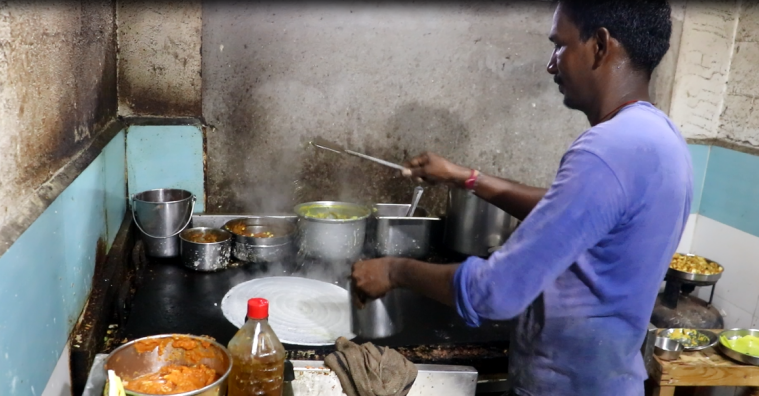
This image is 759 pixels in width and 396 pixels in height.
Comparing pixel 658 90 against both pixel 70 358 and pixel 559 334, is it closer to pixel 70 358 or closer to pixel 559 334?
pixel 559 334

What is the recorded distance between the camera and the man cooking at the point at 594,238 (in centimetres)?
122

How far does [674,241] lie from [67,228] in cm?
161

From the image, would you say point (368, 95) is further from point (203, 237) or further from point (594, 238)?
point (594, 238)

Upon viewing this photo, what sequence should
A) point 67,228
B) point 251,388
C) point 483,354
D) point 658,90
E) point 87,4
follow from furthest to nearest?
point 658,90 < point 87,4 < point 483,354 < point 67,228 < point 251,388

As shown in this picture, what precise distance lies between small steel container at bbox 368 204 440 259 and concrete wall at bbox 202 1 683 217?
1.52ft

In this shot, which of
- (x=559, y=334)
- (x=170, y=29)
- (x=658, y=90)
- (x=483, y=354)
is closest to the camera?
(x=559, y=334)

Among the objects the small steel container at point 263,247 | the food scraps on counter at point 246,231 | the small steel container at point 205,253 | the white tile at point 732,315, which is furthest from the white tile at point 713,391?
the small steel container at point 205,253

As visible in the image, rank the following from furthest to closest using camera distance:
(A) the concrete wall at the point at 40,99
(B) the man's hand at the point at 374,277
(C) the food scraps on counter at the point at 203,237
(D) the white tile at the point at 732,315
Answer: (D) the white tile at the point at 732,315
(C) the food scraps on counter at the point at 203,237
(B) the man's hand at the point at 374,277
(A) the concrete wall at the point at 40,99

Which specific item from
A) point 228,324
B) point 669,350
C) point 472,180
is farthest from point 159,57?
point 669,350

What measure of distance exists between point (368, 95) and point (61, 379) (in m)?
1.98

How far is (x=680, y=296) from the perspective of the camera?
3061 millimetres

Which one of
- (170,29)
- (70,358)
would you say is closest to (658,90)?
(170,29)

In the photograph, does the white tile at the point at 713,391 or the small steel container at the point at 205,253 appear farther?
the white tile at the point at 713,391

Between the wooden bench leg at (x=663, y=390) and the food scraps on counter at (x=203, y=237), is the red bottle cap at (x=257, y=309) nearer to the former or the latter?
the food scraps on counter at (x=203, y=237)
